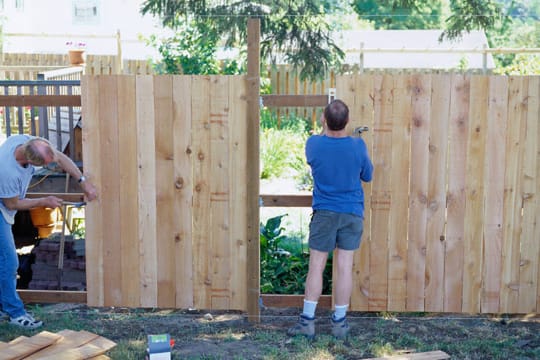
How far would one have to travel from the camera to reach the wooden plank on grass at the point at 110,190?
566 centimetres

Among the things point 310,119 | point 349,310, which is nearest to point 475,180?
point 349,310

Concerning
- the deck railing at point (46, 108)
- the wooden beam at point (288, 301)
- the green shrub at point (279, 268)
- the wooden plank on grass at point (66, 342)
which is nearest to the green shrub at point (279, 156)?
the deck railing at point (46, 108)

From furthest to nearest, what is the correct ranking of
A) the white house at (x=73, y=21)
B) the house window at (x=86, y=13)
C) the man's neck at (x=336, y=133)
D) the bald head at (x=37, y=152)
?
1. the house window at (x=86, y=13)
2. the white house at (x=73, y=21)
3. the man's neck at (x=336, y=133)
4. the bald head at (x=37, y=152)

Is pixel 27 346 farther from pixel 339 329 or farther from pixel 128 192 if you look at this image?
pixel 339 329

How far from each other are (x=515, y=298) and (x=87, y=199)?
11.3 feet

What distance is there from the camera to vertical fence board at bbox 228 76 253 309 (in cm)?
559

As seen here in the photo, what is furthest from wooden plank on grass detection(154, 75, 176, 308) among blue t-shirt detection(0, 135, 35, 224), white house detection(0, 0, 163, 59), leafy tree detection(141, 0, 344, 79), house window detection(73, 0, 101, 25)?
house window detection(73, 0, 101, 25)

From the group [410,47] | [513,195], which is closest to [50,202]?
[513,195]

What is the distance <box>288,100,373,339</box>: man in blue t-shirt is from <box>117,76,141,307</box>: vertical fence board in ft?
4.42

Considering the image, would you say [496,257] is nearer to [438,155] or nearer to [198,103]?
[438,155]

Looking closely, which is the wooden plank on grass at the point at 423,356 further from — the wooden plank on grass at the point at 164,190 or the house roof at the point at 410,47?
the house roof at the point at 410,47

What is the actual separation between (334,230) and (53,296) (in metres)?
2.41

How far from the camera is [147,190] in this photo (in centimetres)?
574

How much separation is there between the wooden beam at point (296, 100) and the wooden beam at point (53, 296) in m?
2.17
